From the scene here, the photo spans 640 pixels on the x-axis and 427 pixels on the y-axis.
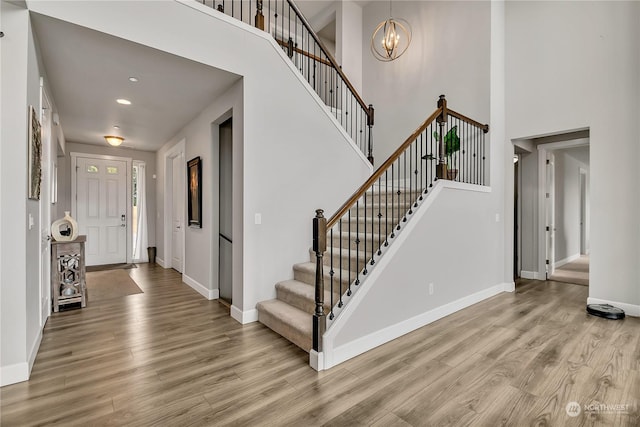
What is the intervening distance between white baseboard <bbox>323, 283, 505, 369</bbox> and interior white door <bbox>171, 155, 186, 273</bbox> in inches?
161

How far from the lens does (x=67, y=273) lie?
386 cm

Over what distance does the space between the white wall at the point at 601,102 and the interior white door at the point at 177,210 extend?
19.2ft

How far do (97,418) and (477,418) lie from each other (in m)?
2.28

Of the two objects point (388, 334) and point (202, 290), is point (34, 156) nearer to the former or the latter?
point (202, 290)

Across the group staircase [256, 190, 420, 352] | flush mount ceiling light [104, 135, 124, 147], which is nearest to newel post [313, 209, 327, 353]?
staircase [256, 190, 420, 352]

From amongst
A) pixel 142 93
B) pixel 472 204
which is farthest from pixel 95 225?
pixel 472 204

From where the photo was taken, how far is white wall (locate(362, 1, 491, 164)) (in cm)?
467

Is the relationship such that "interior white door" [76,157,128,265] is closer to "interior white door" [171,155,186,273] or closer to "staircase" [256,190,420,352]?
"interior white door" [171,155,186,273]

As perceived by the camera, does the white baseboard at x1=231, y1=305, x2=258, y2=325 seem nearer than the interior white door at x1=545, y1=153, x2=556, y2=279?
Yes

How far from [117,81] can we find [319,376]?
369 cm

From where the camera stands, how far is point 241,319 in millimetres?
3338

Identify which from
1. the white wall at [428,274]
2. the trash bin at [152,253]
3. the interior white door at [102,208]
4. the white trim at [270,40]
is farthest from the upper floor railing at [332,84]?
the trash bin at [152,253]

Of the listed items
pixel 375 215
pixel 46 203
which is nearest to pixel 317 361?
pixel 375 215

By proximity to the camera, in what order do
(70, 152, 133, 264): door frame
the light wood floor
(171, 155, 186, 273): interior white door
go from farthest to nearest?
(70, 152, 133, 264): door frame
(171, 155, 186, 273): interior white door
the light wood floor
